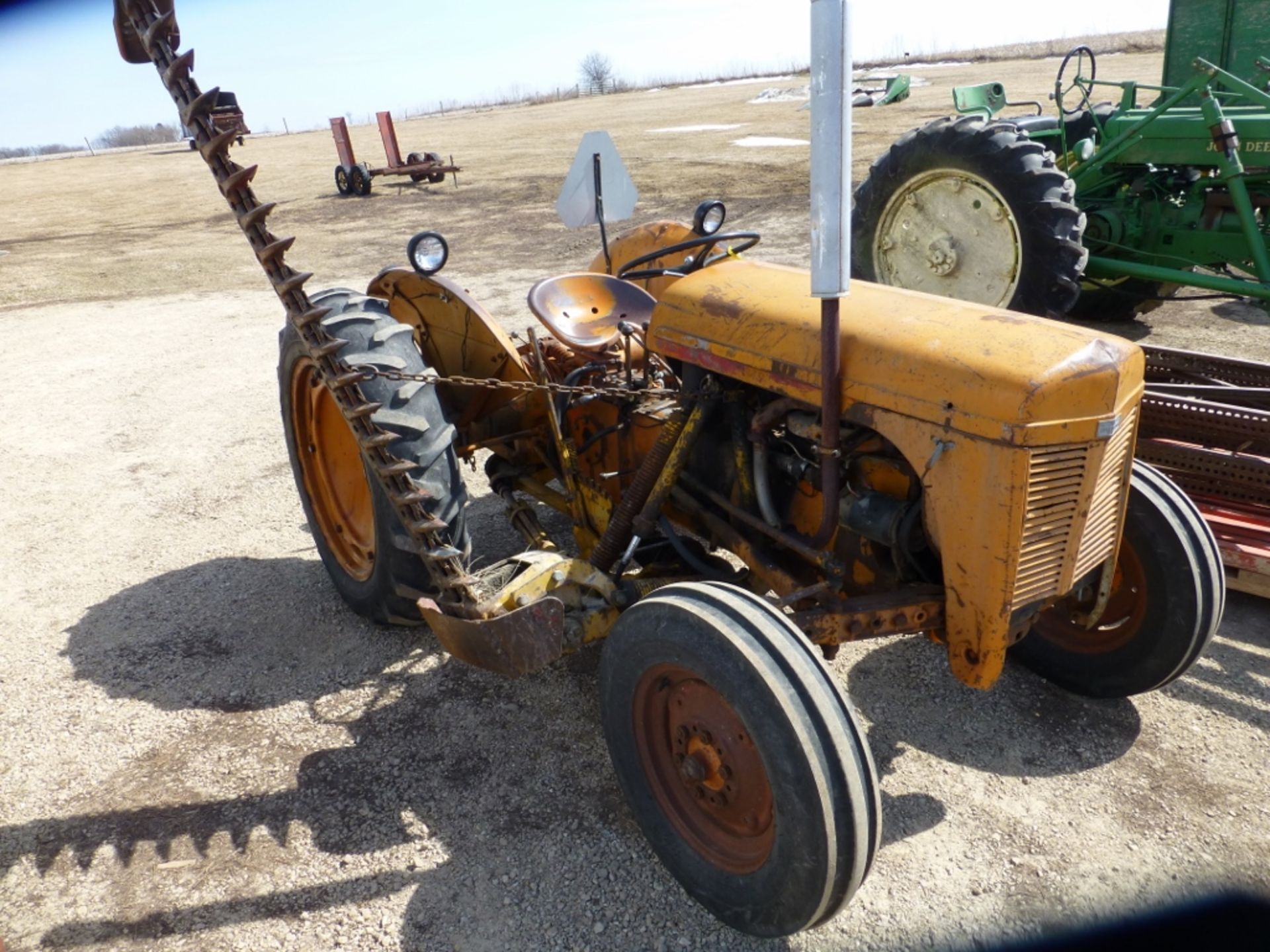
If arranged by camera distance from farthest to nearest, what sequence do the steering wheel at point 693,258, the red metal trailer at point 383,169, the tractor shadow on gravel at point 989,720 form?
the red metal trailer at point 383,169
the steering wheel at point 693,258
the tractor shadow on gravel at point 989,720

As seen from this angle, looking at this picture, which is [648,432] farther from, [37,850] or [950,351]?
[37,850]

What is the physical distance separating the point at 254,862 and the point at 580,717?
1024mm

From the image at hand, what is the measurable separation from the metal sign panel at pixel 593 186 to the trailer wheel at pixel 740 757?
6.70 feet

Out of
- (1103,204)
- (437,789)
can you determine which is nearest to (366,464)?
(437,789)

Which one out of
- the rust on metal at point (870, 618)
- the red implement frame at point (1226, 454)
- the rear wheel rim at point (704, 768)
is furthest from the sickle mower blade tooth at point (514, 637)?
the red implement frame at point (1226, 454)

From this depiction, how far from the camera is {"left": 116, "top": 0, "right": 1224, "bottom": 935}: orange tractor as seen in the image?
2039 mm

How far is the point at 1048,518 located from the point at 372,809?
6.50 ft

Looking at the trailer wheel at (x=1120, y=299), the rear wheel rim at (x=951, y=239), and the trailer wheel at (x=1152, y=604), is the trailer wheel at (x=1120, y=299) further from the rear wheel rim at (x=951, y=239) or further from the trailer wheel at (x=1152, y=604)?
the trailer wheel at (x=1152, y=604)

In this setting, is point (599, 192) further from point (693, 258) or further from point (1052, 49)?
point (1052, 49)

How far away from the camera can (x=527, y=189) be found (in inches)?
635

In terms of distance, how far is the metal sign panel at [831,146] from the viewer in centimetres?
175

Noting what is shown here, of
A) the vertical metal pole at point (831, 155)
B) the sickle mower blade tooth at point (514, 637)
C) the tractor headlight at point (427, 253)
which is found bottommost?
the sickle mower blade tooth at point (514, 637)

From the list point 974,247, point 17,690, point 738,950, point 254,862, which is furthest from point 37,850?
point 974,247

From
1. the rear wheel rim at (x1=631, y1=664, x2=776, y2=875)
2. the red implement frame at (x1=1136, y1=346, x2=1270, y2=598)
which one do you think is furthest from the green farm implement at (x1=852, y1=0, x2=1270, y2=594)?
the rear wheel rim at (x1=631, y1=664, x2=776, y2=875)
